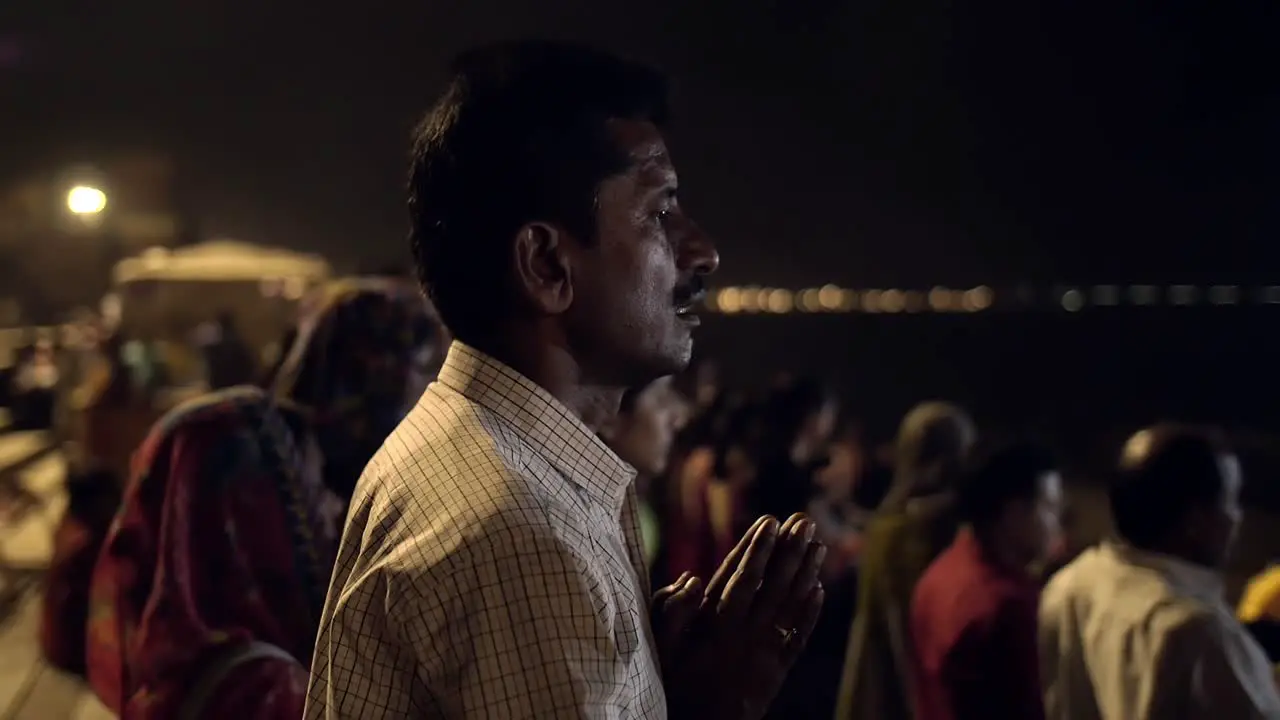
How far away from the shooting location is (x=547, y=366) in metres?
1.16

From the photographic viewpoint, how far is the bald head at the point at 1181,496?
7.76 ft

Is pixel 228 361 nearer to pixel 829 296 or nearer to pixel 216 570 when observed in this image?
pixel 216 570

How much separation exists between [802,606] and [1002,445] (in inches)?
85.8

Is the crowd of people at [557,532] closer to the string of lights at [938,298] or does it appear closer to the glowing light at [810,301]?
the string of lights at [938,298]

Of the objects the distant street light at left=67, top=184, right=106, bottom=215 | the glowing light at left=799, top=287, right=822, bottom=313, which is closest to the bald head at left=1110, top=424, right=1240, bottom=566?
the distant street light at left=67, top=184, right=106, bottom=215

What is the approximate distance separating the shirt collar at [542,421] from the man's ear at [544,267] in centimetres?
8

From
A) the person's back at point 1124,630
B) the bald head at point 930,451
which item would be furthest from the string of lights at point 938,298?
the person's back at point 1124,630

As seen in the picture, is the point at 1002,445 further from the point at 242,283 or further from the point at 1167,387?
the point at 1167,387

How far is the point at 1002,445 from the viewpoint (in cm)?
318

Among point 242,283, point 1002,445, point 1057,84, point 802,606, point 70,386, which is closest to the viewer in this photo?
point 802,606

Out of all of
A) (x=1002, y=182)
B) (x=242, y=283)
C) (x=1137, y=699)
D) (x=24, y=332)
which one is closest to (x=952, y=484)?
(x=1137, y=699)

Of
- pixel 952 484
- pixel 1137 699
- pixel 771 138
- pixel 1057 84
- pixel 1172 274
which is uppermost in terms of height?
pixel 1057 84

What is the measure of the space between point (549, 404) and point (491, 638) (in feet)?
0.93

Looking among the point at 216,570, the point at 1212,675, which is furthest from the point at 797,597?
the point at 1212,675
